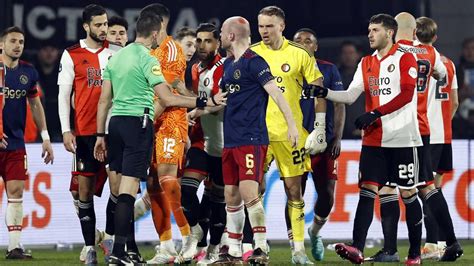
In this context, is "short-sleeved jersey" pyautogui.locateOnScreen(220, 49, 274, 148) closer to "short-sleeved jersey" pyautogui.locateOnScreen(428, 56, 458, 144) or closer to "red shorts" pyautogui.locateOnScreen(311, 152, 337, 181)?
"red shorts" pyautogui.locateOnScreen(311, 152, 337, 181)

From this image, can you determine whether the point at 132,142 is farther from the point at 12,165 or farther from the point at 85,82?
the point at 12,165

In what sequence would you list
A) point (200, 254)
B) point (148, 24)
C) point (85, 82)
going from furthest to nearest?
point (200, 254), point (85, 82), point (148, 24)

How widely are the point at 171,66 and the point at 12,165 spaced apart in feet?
8.51

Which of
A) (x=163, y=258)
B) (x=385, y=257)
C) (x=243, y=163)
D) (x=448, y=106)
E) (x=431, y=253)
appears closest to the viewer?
(x=243, y=163)

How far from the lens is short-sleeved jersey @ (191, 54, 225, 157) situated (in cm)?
1477

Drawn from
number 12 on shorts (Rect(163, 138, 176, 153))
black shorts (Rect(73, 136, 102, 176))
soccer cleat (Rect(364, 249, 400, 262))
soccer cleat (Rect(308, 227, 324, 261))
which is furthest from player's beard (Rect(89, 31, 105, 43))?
soccer cleat (Rect(364, 249, 400, 262))

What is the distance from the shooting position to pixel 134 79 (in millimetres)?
13109

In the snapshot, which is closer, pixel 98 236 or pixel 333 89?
pixel 333 89

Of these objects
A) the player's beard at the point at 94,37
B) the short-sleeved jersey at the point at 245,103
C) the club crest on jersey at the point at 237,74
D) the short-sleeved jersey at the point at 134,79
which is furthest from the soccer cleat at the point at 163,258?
the player's beard at the point at 94,37

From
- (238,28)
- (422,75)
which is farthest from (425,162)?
(238,28)

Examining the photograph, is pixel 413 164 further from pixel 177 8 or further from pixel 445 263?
pixel 177 8

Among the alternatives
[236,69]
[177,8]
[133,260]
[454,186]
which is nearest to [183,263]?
[133,260]

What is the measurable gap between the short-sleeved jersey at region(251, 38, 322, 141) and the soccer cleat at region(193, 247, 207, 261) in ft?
4.80

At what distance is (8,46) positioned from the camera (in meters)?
15.8
